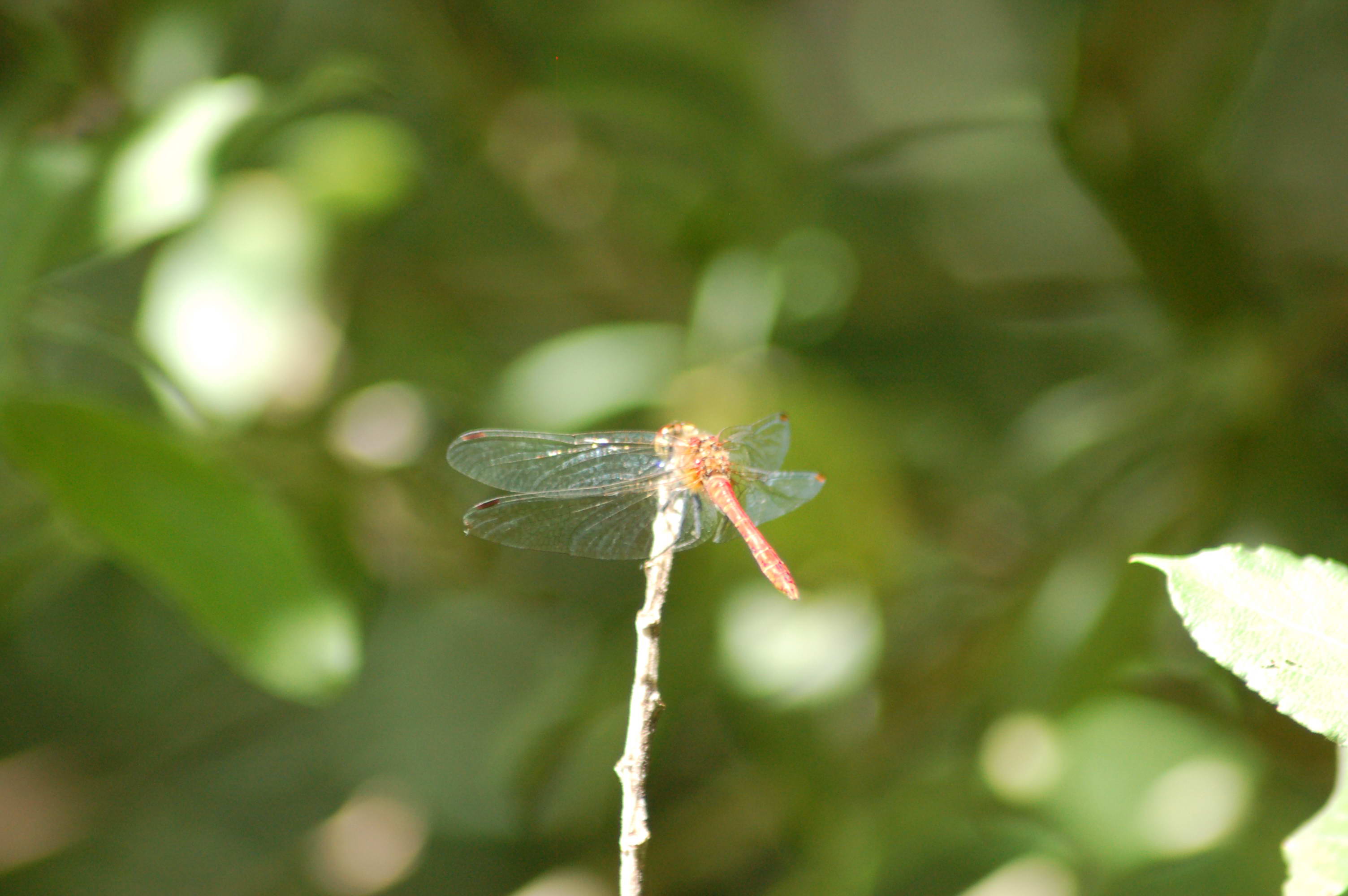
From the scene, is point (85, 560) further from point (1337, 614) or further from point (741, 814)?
point (1337, 614)

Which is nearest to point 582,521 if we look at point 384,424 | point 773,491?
point 773,491

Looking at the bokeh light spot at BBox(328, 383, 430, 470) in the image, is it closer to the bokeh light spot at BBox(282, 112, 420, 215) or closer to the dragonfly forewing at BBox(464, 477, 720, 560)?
the bokeh light spot at BBox(282, 112, 420, 215)

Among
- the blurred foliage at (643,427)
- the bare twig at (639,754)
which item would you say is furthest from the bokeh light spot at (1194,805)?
the bare twig at (639,754)

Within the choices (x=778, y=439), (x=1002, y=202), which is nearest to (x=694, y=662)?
(x=778, y=439)

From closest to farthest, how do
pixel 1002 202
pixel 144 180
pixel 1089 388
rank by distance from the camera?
1. pixel 144 180
2. pixel 1089 388
3. pixel 1002 202

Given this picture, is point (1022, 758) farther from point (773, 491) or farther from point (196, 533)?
point (196, 533)

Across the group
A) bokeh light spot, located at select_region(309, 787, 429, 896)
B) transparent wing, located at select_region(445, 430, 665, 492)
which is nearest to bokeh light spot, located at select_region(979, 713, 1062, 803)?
transparent wing, located at select_region(445, 430, 665, 492)
